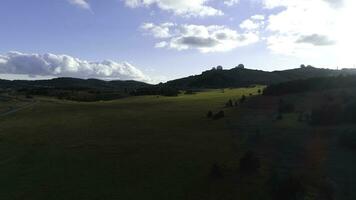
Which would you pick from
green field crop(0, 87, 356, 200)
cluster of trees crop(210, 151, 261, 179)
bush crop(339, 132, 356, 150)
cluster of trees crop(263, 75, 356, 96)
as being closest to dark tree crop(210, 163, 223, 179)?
cluster of trees crop(210, 151, 261, 179)

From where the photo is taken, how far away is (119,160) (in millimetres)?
34844

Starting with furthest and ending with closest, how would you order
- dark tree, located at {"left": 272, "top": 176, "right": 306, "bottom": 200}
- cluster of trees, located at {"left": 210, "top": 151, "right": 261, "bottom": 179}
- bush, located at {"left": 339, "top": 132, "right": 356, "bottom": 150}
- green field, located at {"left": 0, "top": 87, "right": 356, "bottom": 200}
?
bush, located at {"left": 339, "top": 132, "right": 356, "bottom": 150}, cluster of trees, located at {"left": 210, "top": 151, "right": 261, "bottom": 179}, green field, located at {"left": 0, "top": 87, "right": 356, "bottom": 200}, dark tree, located at {"left": 272, "top": 176, "right": 306, "bottom": 200}

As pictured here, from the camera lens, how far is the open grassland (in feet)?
91.4

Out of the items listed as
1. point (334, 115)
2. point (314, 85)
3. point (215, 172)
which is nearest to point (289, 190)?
point (215, 172)

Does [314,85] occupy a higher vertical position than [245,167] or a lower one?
higher

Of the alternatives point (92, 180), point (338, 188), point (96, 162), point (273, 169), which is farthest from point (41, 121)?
point (338, 188)

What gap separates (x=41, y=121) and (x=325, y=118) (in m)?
38.4

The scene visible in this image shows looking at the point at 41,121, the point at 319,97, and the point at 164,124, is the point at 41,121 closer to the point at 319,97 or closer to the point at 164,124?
the point at 164,124

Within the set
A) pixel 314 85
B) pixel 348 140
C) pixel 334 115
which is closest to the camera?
pixel 348 140

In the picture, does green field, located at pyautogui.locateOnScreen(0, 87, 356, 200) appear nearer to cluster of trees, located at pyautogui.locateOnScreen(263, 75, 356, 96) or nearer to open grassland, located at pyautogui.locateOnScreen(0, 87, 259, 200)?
open grassland, located at pyautogui.locateOnScreen(0, 87, 259, 200)

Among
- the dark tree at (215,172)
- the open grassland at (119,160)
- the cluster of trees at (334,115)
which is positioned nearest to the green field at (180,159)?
the open grassland at (119,160)

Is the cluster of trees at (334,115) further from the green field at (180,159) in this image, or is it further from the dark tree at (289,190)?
the dark tree at (289,190)

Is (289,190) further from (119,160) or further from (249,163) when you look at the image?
(119,160)

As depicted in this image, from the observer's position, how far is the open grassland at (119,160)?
2786 cm
